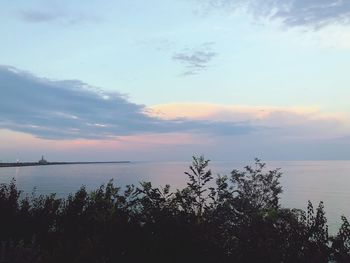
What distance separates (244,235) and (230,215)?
1.68 metres

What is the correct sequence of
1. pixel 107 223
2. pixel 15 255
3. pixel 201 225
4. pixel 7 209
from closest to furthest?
pixel 15 255, pixel 201 225, pixel 107 223, pixel 7 209

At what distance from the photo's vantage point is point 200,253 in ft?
21.7

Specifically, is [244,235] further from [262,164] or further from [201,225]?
[262,164]

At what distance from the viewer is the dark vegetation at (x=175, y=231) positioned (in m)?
6.11

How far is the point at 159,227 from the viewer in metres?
7.20

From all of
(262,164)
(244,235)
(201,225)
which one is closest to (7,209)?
(201,225)

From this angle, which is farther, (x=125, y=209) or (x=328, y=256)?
(x=125, y=209)

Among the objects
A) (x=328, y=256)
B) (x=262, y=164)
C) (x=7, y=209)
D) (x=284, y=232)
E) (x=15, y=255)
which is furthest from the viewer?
(x=262, y=164)

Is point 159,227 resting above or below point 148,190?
below

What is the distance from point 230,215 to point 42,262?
349 centimetres

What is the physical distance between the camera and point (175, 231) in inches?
275

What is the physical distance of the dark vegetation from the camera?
611 cm

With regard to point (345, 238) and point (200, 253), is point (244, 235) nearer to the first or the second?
point (200, 253)

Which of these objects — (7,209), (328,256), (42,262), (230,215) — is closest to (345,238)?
(328,256)
